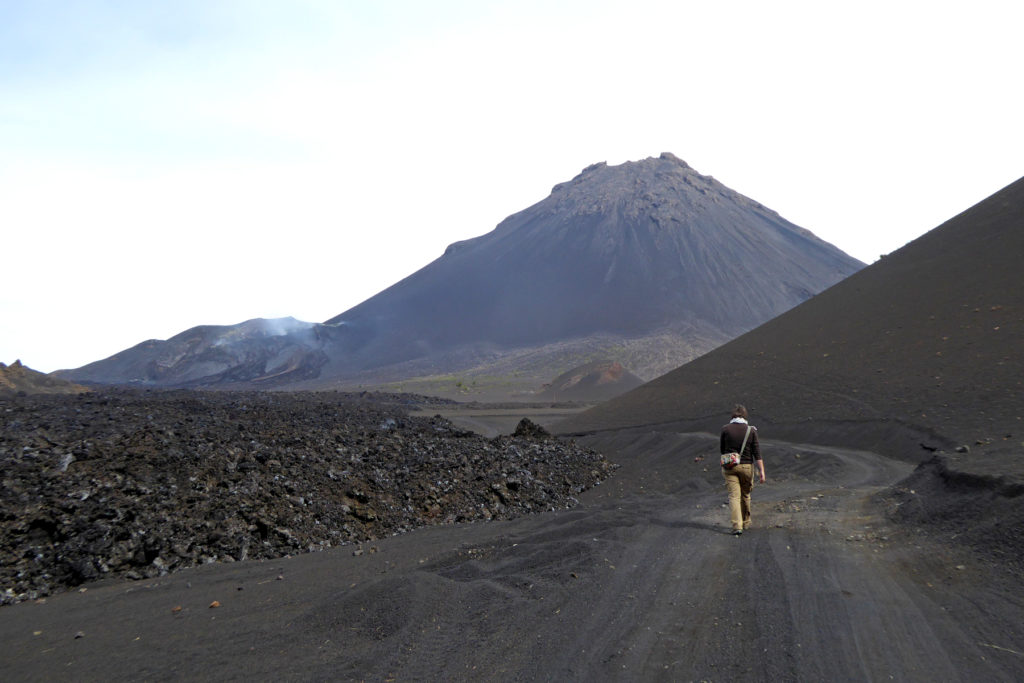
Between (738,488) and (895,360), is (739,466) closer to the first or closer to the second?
(738,488)

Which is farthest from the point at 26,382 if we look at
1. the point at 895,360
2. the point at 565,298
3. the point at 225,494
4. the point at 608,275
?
the point at 608,275

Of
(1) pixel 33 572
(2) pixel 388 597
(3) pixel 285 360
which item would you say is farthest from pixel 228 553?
(3) pixel 285 360

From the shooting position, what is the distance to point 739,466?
9914 mm

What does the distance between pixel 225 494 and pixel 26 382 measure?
193 feet

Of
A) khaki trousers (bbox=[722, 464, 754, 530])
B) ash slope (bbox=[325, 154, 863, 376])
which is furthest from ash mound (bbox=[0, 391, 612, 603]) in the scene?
ash slope (bbox=[325, 154, 863, 376])

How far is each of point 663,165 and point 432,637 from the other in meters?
179

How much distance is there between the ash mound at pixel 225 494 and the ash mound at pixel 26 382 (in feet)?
140

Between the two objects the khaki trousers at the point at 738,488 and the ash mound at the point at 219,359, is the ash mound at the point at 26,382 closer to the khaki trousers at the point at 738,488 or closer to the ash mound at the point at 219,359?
the ash mound at the point at 219,359

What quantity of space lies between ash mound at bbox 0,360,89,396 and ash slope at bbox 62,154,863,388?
46303 millimetres

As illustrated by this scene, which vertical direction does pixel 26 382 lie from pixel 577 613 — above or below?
above

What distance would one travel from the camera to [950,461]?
1087 cm

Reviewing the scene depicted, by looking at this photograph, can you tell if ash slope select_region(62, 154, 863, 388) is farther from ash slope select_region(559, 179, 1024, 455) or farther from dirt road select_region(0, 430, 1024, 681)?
dirt road select_region(0, 430, 1024, 681)

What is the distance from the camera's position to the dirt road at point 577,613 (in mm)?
5664

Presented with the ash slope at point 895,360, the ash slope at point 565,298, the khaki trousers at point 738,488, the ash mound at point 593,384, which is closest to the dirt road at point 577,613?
the khaki trousers at point 738,488
